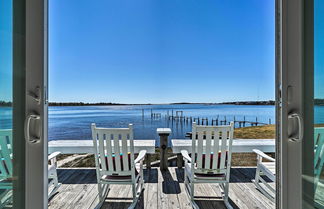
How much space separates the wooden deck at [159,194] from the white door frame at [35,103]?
135 centimetres

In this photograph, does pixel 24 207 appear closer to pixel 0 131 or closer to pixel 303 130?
pixel 0 131

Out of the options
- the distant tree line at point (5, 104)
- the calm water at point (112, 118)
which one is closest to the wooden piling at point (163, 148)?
the calm water at point (112, 118)

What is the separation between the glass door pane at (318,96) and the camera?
3.16 feet

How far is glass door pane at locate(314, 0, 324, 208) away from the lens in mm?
962

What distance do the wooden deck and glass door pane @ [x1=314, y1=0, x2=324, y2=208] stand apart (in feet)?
4.52

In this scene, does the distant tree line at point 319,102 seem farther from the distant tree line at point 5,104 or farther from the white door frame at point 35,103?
the distant tree line at point 5,104

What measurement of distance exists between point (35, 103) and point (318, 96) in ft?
4.83

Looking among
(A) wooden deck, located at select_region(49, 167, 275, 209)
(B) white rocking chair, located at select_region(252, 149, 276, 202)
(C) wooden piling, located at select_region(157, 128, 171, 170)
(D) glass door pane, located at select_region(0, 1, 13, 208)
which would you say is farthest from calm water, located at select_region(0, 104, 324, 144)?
(C) wooden piling, located at select_region(157, 128, 171, 170)

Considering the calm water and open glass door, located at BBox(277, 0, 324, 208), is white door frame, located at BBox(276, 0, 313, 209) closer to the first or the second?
open glass door, located at BBox(277, 0, 324, 208)

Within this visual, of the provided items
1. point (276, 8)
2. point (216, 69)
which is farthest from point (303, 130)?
point (216, 69)

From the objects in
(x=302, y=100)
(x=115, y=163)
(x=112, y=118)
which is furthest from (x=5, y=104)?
(x=112, y=118)

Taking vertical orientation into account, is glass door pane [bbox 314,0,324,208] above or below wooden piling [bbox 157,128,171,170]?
above

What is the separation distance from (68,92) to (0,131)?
46.6ft

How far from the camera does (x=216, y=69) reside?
13.1 metres
